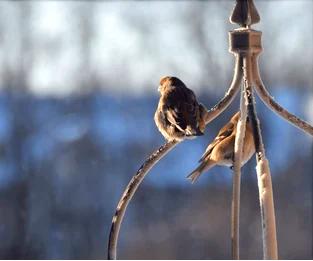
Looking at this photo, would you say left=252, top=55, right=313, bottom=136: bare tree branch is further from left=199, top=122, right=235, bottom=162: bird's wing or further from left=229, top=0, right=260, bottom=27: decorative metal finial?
left=199, top=122, right=235, bottom=162: bird's wing

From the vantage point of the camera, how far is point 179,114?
2.59 ft

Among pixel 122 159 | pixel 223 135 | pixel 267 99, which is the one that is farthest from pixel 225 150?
pixel 122 159

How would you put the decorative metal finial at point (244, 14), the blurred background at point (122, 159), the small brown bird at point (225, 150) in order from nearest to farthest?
1. the decorative metal finial at point (244, 14)
2. the small brown bird at point (225, 150)
3. the blurred background at point (122, 159)

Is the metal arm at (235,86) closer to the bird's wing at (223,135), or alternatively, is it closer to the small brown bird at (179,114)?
the small brown bird at (179,114)

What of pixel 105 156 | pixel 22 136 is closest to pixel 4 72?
pixel 22 136

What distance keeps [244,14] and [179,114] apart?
163 millimetres

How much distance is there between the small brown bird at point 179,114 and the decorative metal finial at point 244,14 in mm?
112

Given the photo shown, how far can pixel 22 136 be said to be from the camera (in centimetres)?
288

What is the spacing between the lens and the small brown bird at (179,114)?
2.45 ft

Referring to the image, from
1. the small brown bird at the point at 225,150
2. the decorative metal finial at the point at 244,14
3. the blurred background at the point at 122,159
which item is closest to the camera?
the decorative metal finial at the point at 244,14

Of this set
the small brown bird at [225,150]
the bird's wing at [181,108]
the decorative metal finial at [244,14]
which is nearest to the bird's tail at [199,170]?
the small brown bird at [225,150]

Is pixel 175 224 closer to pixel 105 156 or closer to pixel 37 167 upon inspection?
pixel 105 156

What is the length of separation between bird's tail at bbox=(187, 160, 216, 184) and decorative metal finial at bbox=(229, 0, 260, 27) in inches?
9.6

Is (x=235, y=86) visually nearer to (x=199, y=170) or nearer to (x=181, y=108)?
(x=181, y=108)
